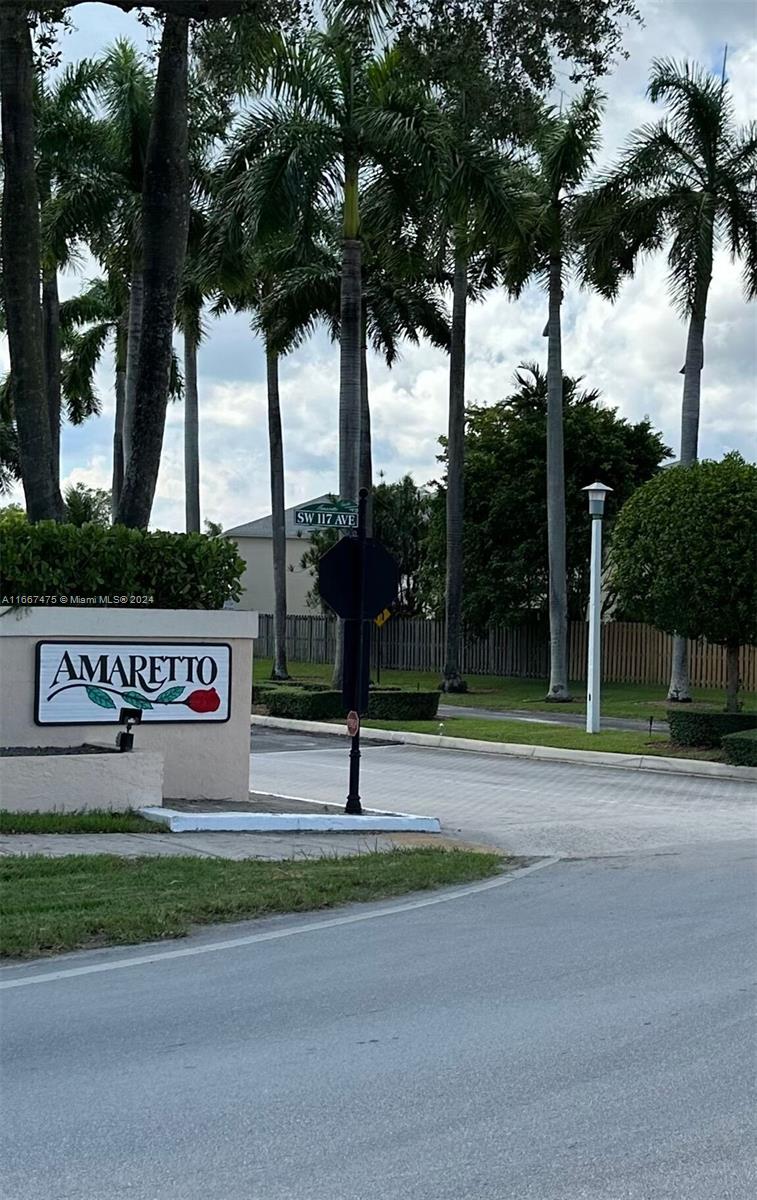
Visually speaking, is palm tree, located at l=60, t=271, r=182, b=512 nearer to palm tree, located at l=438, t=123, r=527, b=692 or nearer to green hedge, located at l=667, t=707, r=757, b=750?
palm tree, located at l=438, t=123, r=527, b=692

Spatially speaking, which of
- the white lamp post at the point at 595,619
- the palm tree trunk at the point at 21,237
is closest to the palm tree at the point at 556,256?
the white lamp post at the point at 595,619

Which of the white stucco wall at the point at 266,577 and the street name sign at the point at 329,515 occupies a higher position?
the white stucco wall at the point at 266,577

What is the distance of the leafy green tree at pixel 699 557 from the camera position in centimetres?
2356

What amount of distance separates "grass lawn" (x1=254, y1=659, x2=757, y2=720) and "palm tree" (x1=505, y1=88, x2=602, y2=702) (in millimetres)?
1388

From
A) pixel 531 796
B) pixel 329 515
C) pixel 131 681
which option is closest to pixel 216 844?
pixel 131 681

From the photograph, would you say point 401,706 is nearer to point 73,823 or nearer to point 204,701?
point 204,701

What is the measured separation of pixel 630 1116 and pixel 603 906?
4714 millimetres

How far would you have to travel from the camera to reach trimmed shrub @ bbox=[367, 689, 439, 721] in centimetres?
3030

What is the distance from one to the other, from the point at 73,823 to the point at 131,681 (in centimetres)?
237

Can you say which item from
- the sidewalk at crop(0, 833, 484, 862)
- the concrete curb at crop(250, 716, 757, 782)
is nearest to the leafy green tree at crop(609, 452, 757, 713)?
the concrete curb at crop(250, 716, 757, 782)

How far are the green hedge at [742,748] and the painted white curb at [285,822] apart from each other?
9.01m

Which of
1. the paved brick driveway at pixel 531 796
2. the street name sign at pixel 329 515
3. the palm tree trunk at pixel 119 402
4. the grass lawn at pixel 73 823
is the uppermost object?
the palm tree trunk at pixel 119 402

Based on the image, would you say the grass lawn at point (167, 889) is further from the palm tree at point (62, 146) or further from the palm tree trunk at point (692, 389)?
the palm tree trunk at point (692, 389)

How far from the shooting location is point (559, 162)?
110ft
